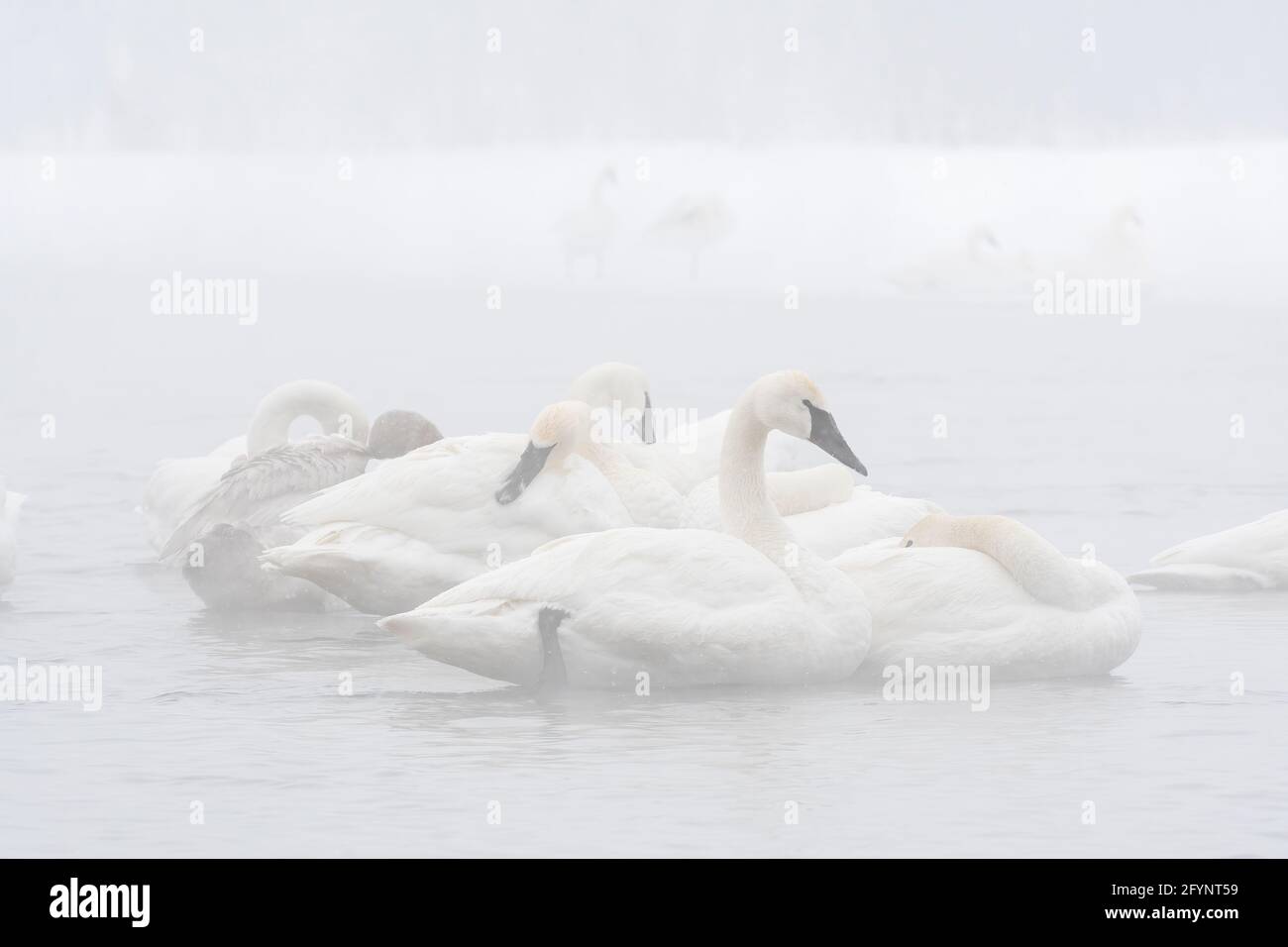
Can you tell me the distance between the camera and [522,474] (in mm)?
9484

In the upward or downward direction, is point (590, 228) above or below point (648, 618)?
above

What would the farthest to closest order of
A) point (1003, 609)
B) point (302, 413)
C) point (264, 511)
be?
point (302, 413)
point (264, 511)
point (1003, 609)

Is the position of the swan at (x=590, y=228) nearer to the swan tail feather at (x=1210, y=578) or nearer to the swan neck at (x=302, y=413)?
the swan neck at (x=302, y=413)

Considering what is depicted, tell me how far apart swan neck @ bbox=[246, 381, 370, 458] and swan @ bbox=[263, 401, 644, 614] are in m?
2.36

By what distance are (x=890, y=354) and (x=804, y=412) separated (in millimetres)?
12028

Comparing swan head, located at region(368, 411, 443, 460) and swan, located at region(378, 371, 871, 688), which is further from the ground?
swan head, located at region(368, 411, 443, 460)

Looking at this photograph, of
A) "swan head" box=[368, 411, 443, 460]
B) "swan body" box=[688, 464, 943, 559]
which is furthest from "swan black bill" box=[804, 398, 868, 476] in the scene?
"swan head" box=[368, 411, 443, 460]

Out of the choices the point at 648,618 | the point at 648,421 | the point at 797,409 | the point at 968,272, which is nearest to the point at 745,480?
the point at 797,409

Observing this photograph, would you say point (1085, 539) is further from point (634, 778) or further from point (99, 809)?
point (99, 809)

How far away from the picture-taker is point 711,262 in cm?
3027

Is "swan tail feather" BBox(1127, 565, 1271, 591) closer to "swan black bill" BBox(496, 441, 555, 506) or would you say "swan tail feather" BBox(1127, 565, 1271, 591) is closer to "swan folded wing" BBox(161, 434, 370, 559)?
"swan black bill" BBox(496, 441, 555, 506)

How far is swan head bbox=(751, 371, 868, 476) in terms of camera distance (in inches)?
341

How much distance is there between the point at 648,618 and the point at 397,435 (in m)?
3.33

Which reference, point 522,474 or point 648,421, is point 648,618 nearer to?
point 522,474
